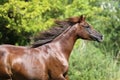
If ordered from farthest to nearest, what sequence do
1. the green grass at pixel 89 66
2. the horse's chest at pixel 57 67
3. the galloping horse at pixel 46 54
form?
the green grass at pixel 89 66, the horse's chest at pixel 57 67, the galloping horse at pixel 46 54

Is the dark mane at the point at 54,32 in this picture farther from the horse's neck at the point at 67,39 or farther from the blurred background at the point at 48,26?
the blurred background at the point at 48,26

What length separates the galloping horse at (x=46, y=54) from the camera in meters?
7.66

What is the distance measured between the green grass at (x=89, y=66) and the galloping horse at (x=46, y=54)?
2695mm

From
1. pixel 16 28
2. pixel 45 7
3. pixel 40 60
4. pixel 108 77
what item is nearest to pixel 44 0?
pixel 45 7

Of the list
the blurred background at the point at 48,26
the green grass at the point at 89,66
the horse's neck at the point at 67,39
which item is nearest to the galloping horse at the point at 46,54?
the horse's neck at the point at 67,39

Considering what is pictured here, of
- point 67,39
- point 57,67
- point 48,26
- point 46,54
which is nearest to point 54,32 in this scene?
point 67,39

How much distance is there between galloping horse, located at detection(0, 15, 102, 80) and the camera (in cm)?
766


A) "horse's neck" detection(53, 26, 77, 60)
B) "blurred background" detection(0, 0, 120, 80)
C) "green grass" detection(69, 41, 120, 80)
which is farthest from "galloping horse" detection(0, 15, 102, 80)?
"green grass" detection(69, 41, 120, 80)

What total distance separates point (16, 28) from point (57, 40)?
10.9ft

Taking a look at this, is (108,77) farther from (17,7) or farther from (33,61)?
(33,61)

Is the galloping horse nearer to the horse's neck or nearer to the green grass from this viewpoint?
the horse's neck

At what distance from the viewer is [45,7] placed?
1136 centimetres

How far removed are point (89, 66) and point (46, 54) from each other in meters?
3.58

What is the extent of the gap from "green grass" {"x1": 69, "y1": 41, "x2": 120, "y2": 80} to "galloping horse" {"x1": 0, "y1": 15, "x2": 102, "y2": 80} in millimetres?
2695
